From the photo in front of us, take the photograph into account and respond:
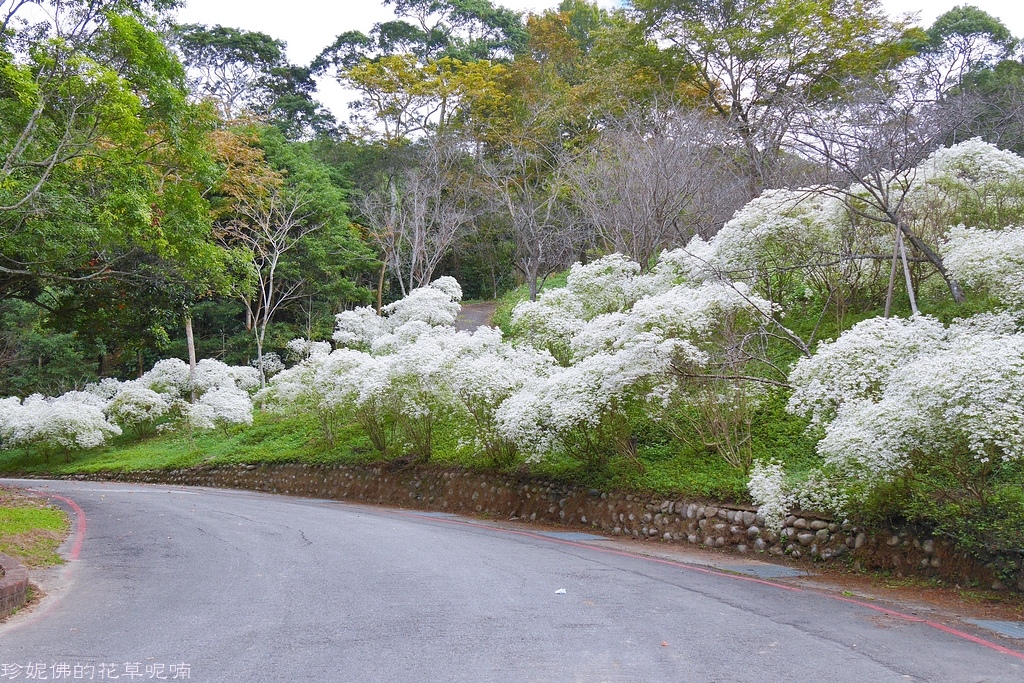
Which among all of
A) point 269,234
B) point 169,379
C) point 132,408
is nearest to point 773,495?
point 269,234

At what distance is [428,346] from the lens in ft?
52.6

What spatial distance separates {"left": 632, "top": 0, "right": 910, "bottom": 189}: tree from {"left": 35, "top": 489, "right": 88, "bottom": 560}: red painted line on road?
16298 mm

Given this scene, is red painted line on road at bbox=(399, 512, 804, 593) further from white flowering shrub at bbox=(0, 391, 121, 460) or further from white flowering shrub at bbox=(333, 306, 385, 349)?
white flowering shrub at bbox=(0, 391, 121, 460)

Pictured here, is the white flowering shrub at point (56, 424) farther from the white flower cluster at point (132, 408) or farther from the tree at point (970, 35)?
the tree at point (970, 35)

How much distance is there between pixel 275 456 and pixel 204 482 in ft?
9.89

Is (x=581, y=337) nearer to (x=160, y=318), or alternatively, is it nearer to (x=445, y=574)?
(x=445, y=574)

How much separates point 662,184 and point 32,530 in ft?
46.3

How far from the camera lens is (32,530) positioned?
10.7 meters

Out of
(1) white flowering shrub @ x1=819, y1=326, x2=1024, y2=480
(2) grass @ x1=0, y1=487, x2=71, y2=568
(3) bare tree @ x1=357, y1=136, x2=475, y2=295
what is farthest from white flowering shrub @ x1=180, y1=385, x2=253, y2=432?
(1) white flowering shrub @ x1=819, y1=326, x2=1024, y2=480

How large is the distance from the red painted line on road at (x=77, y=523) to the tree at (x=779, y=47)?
16.3 m

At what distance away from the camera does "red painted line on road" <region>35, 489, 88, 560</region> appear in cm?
959

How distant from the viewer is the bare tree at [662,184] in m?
17.8

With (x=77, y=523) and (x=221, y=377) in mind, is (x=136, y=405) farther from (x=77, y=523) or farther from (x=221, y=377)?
(x=77, y=523)

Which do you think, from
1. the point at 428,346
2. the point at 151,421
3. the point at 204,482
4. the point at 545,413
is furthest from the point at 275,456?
the point at 545,413
